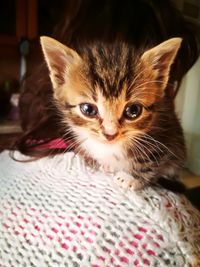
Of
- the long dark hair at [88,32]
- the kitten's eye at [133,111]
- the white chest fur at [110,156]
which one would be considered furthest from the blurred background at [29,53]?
the kitten's eye at [133,111]

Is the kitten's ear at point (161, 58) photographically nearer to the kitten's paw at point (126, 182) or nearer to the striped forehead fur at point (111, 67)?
the striped forehead fur at point (111, 67)

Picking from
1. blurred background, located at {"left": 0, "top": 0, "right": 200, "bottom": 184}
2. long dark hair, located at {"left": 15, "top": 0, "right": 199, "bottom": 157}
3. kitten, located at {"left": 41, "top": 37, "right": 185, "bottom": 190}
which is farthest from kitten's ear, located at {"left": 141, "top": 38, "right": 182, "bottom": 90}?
blurred background, located at {"left": 0, "top": 0, "right": 200, "bottom": 184}

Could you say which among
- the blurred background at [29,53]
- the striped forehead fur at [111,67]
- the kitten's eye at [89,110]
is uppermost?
the striped forehead fur at [111,67]

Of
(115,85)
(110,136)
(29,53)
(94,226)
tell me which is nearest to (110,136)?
(110,136)

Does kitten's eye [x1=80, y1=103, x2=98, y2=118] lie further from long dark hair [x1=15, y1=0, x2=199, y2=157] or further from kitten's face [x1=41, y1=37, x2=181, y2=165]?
long dark hair [x1=15, y1=0, x2=199, y2=157]

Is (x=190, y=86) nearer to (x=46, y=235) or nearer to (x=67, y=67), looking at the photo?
(x=67, y=67)

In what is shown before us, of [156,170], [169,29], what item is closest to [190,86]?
[169,29]

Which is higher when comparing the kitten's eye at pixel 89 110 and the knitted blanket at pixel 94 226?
the kitten's eye at pixel 89 110

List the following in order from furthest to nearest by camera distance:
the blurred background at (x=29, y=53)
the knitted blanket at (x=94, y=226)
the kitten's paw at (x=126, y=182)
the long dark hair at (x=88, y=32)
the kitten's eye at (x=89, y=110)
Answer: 1. the blurred background at (x=29, y=53)
2. the long dark hair at (x=88, y=32)
3. the kitten's eye at (x=89, y=110)
4. the kitten's paw at (x=126, y=182)
5. the knitted blanket at (x=94, y=226)
